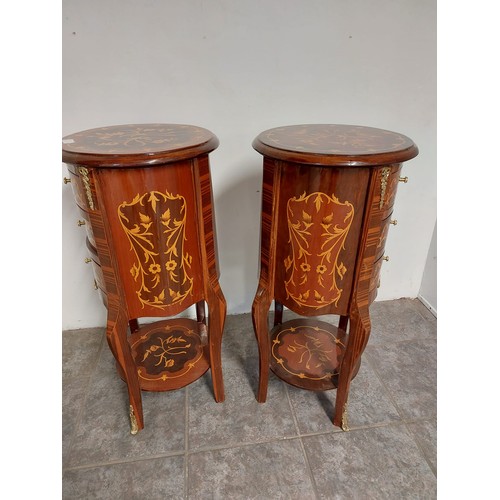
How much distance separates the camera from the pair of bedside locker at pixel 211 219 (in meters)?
1.18

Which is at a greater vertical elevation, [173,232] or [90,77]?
[90,77]

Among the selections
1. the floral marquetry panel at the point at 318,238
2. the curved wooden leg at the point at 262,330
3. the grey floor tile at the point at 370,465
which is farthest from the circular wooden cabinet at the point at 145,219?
the grey floor tile at the point at 370,465

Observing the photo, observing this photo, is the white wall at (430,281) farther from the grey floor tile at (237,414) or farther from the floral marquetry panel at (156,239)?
the floral marquetry panel at (156,239)

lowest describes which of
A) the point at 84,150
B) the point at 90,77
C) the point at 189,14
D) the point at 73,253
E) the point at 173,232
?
the point at 73,253

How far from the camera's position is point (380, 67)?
1.88m

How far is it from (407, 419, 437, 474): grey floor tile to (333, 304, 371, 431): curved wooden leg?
0.31m

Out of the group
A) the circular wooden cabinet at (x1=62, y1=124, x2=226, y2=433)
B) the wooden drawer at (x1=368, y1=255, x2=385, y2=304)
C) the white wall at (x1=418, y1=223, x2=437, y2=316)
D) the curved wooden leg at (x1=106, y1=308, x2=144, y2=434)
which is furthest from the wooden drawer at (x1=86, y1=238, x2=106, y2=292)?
the white wall at (x1=418, y1=223, x2=437, y2=316)

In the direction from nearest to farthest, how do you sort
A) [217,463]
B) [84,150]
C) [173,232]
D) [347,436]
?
[84,150] → [173,232] → [217,463] → [347,436]

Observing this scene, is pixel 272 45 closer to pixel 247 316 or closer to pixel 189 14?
pixel 189 14

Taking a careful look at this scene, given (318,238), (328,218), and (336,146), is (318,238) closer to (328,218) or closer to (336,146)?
(328,218)

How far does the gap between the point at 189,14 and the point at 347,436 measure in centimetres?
203

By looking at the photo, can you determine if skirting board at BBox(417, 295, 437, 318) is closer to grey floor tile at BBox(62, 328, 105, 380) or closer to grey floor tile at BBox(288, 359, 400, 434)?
grey floor tile at BBox(288, 359, 400, 434)

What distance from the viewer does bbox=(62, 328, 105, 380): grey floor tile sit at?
204 centimetres

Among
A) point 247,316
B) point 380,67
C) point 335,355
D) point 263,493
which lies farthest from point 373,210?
point 247,316
